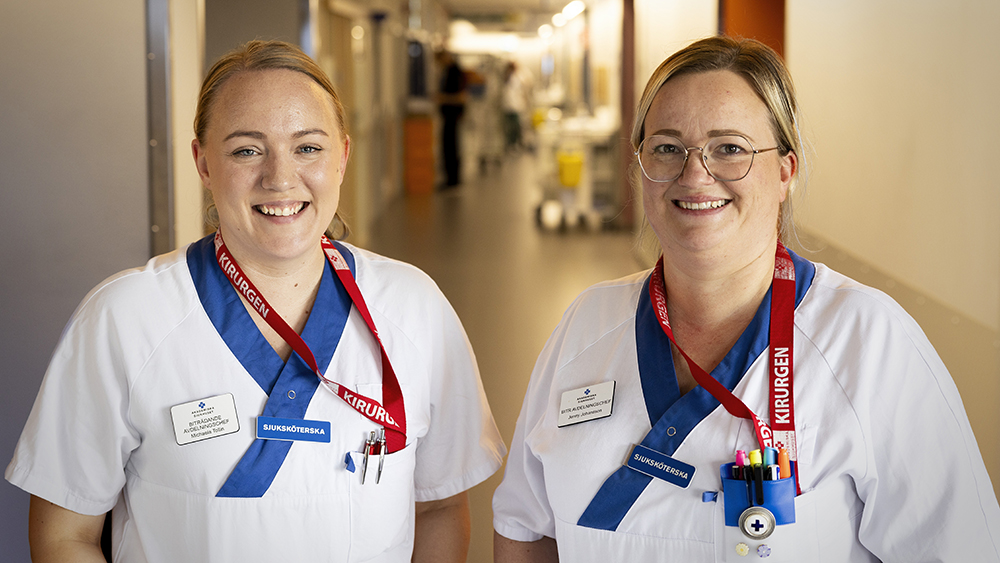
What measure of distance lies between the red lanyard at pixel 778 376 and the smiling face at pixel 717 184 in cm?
7

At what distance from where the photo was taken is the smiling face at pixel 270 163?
1623 millimetres

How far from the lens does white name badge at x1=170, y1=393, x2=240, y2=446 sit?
1.56 m

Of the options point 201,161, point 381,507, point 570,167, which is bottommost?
point 381,507

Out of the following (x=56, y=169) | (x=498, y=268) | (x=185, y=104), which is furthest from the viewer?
(x=498, y=268)

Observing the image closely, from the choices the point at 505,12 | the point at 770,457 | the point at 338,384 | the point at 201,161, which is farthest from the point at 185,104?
the point at 505,12

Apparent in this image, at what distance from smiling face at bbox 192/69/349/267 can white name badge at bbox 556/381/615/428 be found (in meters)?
0.59

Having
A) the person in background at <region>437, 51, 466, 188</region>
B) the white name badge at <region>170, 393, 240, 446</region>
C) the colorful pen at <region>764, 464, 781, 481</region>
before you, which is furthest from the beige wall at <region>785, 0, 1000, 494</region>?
the person in background at <region>437, 51, 466, 188</region>

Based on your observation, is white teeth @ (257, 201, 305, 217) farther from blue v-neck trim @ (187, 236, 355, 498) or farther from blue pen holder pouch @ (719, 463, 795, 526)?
blue pen holder pouch @ (719, 463, 795, 526)

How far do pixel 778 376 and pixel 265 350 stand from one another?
3.13 feet

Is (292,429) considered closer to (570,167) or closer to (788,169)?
(788,169)

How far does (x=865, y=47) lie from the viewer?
306 centimetres

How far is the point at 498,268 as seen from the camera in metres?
7.66

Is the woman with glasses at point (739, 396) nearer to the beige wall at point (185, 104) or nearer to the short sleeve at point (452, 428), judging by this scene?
the short sleeve at point (452, 428)

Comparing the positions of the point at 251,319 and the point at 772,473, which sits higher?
the point at 251,319
